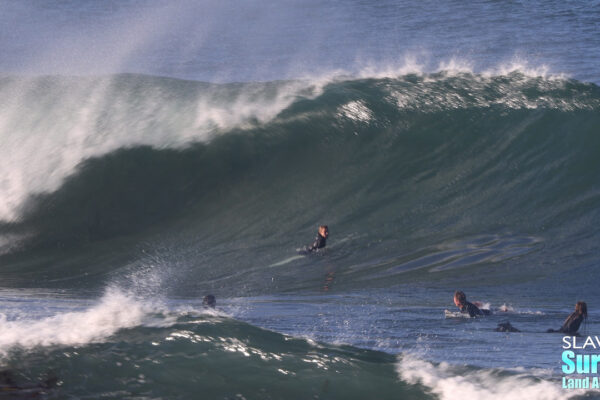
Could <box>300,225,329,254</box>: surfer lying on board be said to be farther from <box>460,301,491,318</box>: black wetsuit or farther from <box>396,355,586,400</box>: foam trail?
<box>396,355,586,400</box>: foam trail

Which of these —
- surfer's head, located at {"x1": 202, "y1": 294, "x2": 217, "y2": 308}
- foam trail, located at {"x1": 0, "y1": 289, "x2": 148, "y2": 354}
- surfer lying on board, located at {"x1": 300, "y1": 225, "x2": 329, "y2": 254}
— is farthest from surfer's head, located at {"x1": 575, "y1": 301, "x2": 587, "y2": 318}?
foam trail, located at {"x1": 0, "y1": 289, "x2": 148, "y2": 354}

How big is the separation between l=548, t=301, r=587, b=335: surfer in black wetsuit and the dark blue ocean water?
140mm

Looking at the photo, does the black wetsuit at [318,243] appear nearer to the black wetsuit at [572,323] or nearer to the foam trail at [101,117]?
the black wetsuit at [572,323]

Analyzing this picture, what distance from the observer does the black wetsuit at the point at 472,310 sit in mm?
7972

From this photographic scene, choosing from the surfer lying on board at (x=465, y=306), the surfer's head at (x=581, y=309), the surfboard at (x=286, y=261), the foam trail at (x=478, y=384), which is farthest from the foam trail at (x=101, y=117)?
the foam trail at (x=478, y=384)

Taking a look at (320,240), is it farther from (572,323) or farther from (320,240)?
(572,323)

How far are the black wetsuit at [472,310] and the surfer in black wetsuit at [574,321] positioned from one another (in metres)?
0.79

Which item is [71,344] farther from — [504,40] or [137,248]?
[504,40]

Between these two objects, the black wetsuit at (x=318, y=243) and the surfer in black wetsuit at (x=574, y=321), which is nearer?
the surfer in black wetsuit at (x=574, y=321)

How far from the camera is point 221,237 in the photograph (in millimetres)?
11070

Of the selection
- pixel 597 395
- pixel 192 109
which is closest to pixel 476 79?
pixel 192 109

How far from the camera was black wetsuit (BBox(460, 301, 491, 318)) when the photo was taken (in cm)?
797

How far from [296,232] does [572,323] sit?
4.69 m

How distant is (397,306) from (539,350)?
2.06 metres
